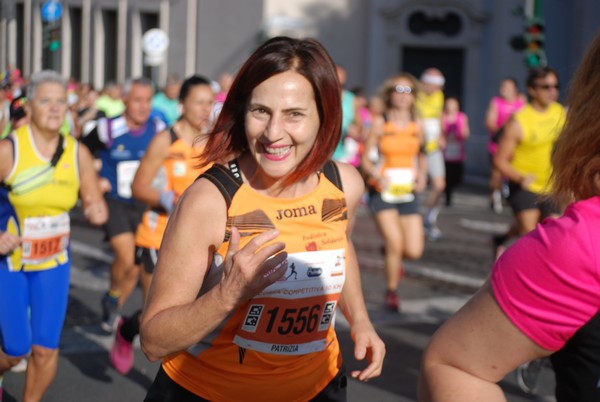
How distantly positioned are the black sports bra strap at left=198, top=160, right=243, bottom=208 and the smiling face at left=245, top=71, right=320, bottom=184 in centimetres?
7

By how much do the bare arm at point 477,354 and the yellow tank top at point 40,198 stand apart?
3445 millimetres

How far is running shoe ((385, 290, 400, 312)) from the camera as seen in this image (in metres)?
8.04

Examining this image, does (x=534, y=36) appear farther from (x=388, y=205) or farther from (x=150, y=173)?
Answer: (x=150, y=173)

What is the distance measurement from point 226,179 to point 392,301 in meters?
5.32

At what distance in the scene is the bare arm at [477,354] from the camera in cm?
179

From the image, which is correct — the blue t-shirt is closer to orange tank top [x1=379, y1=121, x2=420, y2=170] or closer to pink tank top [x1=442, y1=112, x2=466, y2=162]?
orange tank top [x1=379, y1=121, x2=420, y2=170]

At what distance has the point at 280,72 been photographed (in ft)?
9.55

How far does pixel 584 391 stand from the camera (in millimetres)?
1811

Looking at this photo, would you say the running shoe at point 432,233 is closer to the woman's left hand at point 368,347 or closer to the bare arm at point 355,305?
the bare arm at point 355,305

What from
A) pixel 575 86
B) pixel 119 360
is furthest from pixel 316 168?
pixel 119 360

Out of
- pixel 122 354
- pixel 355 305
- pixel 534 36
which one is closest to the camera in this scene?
pixel 355 305

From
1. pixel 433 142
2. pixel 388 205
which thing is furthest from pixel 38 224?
pixel 433 142

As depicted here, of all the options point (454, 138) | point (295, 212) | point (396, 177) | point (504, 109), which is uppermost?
point (295, 212)

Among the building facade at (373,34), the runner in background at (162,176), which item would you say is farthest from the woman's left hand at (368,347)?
→ the building facade at (373,34)
